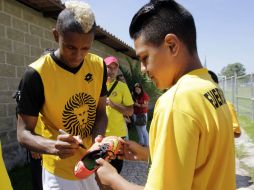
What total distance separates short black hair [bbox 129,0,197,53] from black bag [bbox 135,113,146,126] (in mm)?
7419

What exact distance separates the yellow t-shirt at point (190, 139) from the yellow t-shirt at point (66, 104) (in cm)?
125

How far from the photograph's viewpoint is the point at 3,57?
20.6 feet

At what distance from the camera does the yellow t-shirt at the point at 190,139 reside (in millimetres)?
1375

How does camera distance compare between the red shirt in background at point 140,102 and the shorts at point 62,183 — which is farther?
the red shirt in background at point 140,102

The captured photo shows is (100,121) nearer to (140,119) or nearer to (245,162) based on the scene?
(245,162)

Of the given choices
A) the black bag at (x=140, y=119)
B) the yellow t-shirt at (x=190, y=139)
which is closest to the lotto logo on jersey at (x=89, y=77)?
the yellow t-shirt at (x=190, y=139)

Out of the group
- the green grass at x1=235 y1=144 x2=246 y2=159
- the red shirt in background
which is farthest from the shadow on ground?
the red shirt in background

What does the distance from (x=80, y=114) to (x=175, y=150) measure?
1443 mm

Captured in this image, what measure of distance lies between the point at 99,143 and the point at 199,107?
0.87m

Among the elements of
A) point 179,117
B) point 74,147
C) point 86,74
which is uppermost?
point 86,74

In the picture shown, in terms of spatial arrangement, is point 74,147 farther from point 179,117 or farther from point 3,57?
point 3,57

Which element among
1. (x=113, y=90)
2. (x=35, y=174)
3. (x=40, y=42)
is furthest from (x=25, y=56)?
(x=35, y=174)

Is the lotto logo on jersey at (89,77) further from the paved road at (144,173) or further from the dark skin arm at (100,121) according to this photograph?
the paved road at (144,173)

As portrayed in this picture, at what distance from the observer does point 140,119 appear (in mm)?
9148
